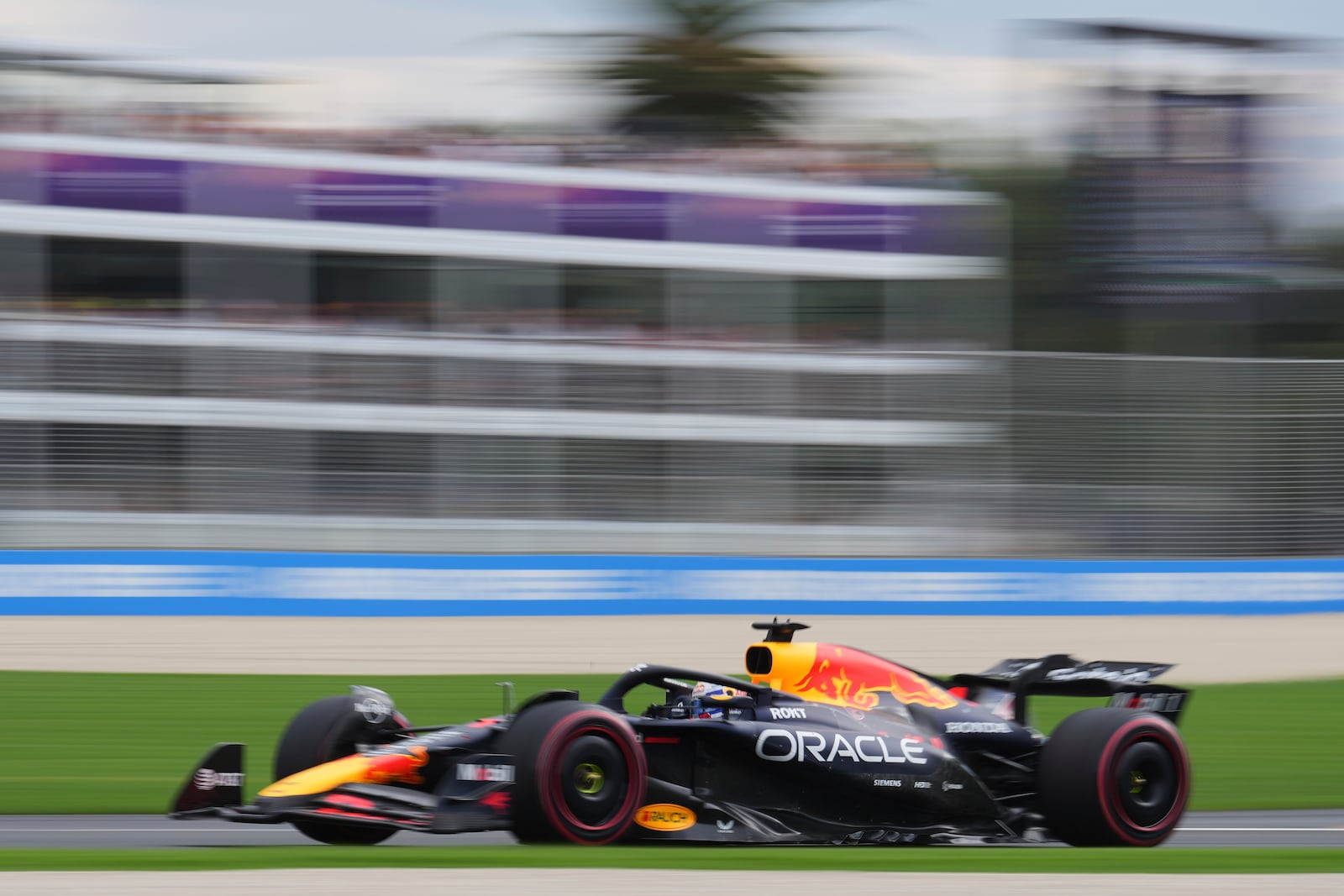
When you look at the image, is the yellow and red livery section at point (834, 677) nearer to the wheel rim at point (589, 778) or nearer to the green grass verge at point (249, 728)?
the wheel rim at point (589, 778)

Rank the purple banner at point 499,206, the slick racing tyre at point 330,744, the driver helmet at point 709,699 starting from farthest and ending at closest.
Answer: the purple banner at point 499,206, the driver helmet at point 709,699, the slick racing tyre at point 330,744

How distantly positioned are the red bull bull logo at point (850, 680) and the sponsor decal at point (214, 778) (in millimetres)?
2257

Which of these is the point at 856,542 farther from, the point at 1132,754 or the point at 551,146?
the point at 1132,754

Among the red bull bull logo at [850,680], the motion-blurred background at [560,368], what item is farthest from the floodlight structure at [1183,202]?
the red bull bull logo at [850,680]

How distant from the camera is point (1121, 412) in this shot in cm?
1848

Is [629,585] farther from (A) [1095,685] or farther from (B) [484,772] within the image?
(B) [484,772]

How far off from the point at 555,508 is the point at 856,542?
304cm

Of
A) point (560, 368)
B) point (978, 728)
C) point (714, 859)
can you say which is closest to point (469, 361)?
point (560, 368)

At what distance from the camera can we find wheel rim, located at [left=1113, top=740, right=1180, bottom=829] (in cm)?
735

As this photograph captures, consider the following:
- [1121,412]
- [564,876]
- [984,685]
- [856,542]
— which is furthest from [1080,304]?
[564,876]

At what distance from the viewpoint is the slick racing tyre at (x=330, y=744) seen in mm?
6984

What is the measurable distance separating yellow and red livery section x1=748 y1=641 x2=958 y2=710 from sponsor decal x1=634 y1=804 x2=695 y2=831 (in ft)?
2.62

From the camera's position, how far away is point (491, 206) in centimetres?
2006

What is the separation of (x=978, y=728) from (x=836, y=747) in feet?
2.54
